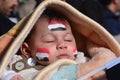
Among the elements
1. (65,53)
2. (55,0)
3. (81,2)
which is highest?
(81,2)

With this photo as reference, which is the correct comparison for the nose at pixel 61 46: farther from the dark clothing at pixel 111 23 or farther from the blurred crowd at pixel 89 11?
the dark clothing at pixel 111 23

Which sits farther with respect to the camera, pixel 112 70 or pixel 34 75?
pixel 34 75

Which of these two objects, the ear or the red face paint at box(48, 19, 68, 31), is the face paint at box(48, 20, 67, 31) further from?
the ear

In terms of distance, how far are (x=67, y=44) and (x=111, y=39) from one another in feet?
0.76

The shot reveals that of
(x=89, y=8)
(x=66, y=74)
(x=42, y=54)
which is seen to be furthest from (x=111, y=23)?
(x=66, y=74)

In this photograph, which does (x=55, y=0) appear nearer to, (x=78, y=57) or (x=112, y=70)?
(x=78, y=57)

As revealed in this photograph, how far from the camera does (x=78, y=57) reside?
8.75 ft

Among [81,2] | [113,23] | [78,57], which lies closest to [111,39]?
[78,57]

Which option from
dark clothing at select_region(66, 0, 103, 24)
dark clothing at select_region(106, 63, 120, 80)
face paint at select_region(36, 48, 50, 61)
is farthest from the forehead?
dark clothing at select_region(66, 0, 103, 24)

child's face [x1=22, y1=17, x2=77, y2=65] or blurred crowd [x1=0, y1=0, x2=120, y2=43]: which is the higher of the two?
blurred crowd [x1=0, y1=0, x2=120, y2=43]

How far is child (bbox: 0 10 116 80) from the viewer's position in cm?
254

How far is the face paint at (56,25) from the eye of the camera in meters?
2.63

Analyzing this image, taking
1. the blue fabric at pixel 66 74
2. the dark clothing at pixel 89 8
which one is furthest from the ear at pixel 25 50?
the dark clothing at pixel 89 8

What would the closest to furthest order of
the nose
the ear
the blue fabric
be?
1. the blue fabric
2. the nose
3. the ear
